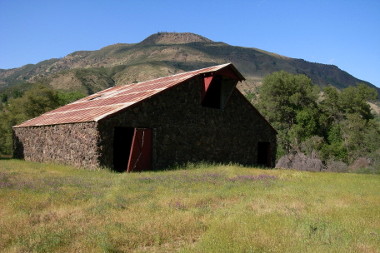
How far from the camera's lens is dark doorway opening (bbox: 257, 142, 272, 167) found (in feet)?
92.7

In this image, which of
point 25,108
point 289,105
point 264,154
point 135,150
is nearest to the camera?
point 135,150

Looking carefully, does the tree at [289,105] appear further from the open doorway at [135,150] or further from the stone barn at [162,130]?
the open doorway at [135,150]

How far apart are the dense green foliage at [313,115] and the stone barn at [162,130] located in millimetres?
28277

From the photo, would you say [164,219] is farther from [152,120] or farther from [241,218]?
[152,120]

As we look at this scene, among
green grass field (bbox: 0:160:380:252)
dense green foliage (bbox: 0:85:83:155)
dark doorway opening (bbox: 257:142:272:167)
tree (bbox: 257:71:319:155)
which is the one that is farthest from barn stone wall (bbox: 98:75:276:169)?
dense green foliage (bbox: 0:85:83:155)

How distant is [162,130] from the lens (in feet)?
67.2

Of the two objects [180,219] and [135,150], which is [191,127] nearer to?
[135,150]

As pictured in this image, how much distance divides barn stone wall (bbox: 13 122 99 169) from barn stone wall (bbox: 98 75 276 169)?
786 millimetres

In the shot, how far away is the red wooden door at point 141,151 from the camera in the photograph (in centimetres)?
1895

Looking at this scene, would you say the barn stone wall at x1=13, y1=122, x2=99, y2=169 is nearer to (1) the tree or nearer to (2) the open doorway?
(2) the open doorway

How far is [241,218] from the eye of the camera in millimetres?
7730

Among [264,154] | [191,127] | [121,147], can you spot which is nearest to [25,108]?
[121,147]

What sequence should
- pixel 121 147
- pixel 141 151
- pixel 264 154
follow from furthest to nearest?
pixel 264 154 < pixel 121 147 < pixel 141 151

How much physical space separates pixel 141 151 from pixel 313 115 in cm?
4275
